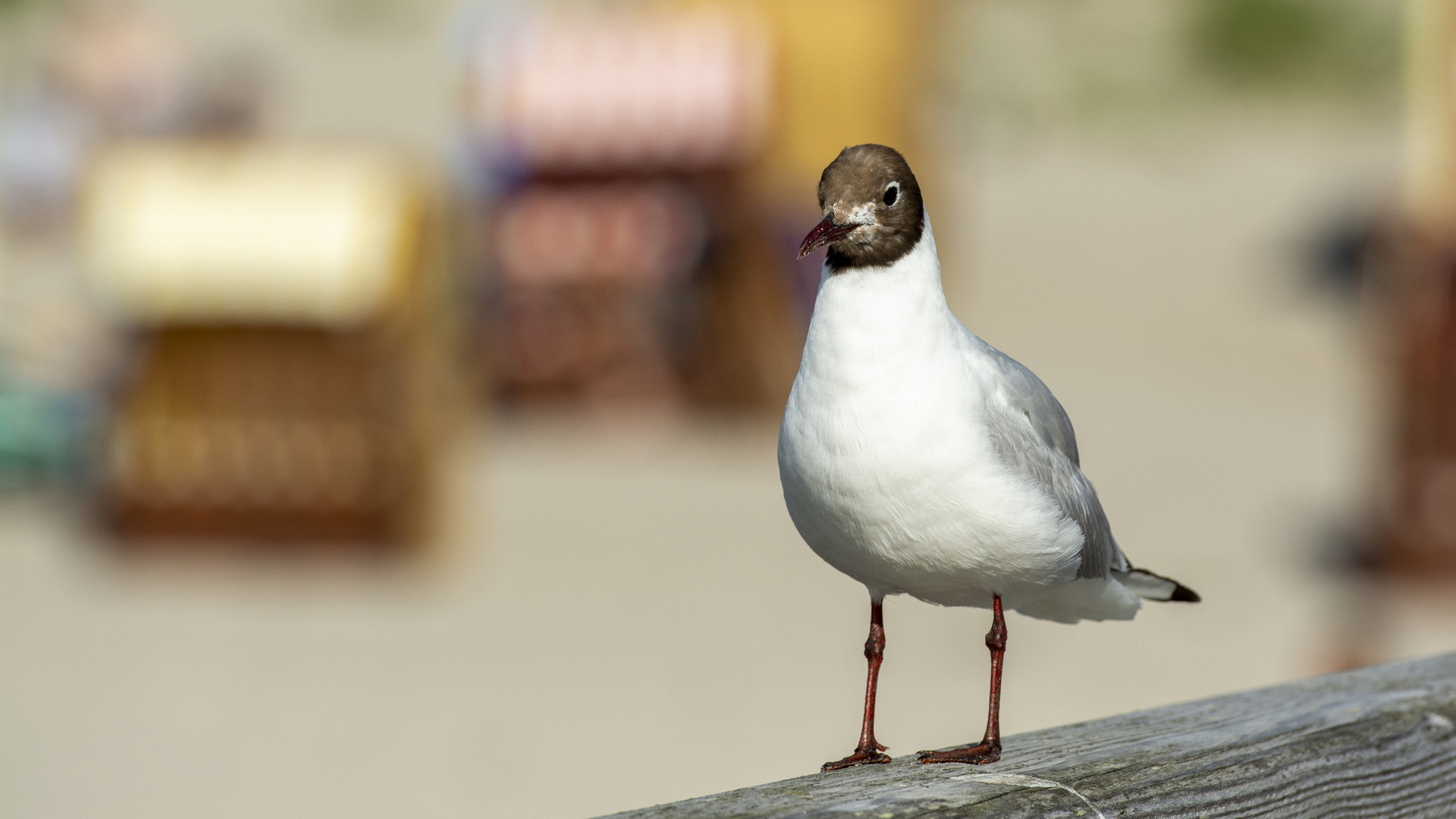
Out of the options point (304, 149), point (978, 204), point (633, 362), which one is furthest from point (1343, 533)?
point (978, 204)

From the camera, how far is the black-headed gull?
2.39 m

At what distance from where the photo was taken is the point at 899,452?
7.83ft

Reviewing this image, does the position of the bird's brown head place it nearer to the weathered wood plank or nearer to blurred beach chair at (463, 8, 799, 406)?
the weathered wood plank

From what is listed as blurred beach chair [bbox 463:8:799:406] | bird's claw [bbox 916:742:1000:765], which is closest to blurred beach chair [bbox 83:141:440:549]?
blurred beach chair [bbox 463:8:799:406]

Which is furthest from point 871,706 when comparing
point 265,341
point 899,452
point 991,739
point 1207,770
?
point 265,341

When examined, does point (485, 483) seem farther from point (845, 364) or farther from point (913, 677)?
point (845, 364)

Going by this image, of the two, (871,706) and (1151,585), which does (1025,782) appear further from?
(1151,585)

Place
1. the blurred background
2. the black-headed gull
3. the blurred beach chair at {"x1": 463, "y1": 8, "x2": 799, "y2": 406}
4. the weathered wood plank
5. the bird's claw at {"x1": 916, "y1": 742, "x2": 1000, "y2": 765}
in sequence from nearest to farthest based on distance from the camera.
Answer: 1. the weathered wood plank
2. the bird's claw at {"x1": 916, "y1": 742, "x2": 1000, "y2": 765}
3. the black-headed gull
4. the blurred background
5. the blurred beach chair at {"x1": 463, "y1": 8, "x2": 799, "y2": 406}

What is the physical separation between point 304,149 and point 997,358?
11.7 meters

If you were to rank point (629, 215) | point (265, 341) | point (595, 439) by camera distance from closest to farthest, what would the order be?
point (265, 341) < point (629, 215) < point (595, 439)

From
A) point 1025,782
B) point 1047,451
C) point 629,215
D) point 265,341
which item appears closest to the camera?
point 1025,782

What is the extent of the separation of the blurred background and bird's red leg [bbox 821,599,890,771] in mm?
5923

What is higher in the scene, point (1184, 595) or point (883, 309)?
point (883, 309)

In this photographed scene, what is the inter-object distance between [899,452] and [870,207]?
0.35 m
